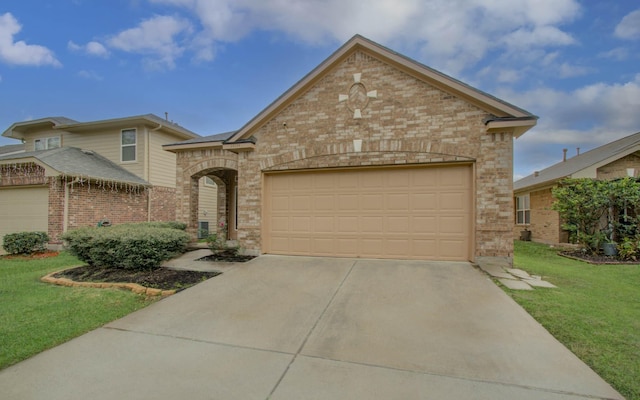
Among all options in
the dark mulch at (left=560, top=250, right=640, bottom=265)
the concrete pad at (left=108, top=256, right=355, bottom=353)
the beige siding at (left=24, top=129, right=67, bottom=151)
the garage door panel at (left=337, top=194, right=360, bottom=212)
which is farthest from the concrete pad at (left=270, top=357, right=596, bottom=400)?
the beige siding at (left=24, top=129, right=67, bottom=151)

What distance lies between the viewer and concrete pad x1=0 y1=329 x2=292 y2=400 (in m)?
2.48

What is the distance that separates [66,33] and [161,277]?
12.7m

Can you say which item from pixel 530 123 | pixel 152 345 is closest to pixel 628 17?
pixel 530 123

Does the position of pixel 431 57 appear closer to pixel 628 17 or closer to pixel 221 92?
pixel 628 17

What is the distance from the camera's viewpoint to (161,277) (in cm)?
625

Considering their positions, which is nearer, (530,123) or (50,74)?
(530,123)

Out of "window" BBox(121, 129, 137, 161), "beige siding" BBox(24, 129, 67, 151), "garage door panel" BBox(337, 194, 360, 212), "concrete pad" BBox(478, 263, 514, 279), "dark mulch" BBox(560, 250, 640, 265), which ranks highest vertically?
"beige siding" BBox(24, 129, 67, 151)

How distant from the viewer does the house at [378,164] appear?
6849 millimetres

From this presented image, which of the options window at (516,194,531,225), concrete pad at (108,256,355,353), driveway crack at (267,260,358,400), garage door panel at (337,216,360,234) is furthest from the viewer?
window at (516,194,531,225)

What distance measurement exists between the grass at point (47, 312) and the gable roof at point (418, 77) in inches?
202

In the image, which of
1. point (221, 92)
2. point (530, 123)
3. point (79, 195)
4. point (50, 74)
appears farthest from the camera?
point (50, 74)

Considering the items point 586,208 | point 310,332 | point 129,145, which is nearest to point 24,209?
point 129,145

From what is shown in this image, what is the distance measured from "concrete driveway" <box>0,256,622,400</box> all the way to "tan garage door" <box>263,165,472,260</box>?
2.19 meters

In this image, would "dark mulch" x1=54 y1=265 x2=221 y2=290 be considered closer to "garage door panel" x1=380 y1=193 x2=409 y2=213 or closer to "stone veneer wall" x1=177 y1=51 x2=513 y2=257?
"stone veneer wall" x1=177 y1=51 x2=513 y2=257
